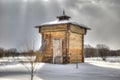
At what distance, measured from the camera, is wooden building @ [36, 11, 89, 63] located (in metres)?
26.6

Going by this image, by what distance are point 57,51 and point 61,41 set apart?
1.42 m

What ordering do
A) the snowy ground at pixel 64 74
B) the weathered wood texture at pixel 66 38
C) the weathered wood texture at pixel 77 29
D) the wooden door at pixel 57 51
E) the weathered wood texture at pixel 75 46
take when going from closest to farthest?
the snowy ground at pixel 64 74 < the weathered wood texture at pixel 66 38 < the wooden door at pixel 57 51 < the weathered wood texture at pixel 77 29 < the weathered wood texture at pixel 75 46

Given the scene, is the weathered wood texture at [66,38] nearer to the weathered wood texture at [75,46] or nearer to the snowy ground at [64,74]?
the weathered wood texture at [75,46]

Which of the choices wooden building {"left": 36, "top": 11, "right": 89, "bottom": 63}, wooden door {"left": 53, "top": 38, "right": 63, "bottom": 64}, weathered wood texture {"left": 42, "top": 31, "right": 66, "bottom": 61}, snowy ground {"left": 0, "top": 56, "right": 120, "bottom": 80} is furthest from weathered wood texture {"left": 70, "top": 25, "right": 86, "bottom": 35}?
snowy ground {"left": 0, "top": 56, "right": 120, "bottom": 80}

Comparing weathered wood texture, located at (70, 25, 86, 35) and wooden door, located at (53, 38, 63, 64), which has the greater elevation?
weathered wood texture, located at (70, 25, 86, 35)

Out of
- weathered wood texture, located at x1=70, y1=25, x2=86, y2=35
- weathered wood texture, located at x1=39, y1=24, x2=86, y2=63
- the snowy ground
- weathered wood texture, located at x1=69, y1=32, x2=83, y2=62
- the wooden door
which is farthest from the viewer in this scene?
weathered wood texture, located at x1=69, y1=32, x2=83, y2=62

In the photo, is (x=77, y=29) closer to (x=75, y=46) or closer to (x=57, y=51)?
(x=75, y=46)

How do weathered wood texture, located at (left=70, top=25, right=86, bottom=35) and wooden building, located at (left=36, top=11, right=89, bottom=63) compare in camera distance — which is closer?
wooden building, located at (left=36, top=11, right=89, bottom=63)

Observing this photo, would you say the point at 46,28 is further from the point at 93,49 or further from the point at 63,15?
the point at 93,49

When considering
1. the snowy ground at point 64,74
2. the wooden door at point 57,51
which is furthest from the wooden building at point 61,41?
the snowy ground at point 64,74

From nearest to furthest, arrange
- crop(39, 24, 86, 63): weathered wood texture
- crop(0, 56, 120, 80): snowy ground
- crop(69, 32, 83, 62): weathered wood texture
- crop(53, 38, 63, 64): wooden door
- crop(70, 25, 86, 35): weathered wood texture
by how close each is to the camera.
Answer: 1. crop(0, 56, 120, 80): snowy ground
2. crop(39, 24, 86, 63): weathered wood texture
3. crop(53, 38, 63, 64): wooden door
4. crop(70, 25, 86, 35): weathered wood texture
5. crop(69, 32, 83, 62): weathered wood texture

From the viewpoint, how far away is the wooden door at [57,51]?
26797mm

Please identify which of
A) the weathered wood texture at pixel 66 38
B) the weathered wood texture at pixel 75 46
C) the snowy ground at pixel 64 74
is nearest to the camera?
the snowy ground at pixel 64 74

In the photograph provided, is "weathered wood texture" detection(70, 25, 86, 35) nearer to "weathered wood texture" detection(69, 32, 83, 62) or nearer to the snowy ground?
"weathered wood texture" detection(69, 32, 83, 62)
